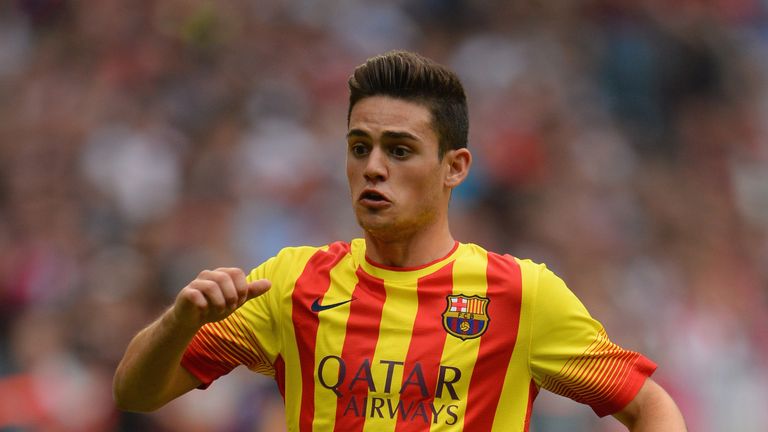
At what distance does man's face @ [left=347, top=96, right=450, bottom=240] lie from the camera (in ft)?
14.4

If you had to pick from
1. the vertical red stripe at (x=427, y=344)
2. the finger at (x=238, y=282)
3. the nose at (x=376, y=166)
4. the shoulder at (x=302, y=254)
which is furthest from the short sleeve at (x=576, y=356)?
the finger at (x=238, y=282)

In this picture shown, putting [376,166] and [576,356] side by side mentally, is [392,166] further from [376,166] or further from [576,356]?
[576,356]

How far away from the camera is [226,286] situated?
12.6 ft

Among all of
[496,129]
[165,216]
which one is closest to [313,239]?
[165,216]

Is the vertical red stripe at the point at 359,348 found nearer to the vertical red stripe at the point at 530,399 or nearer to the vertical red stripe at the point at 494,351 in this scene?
the vertical red stripe at the point at 494,351

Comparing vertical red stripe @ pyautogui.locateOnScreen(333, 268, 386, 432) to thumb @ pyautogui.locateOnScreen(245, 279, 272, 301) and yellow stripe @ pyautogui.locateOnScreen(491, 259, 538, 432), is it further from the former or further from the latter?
thumb @ pyautogui.locateOnScreen(245, 279, 272, 301)

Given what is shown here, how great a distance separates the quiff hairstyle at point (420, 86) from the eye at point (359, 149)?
0.18 m

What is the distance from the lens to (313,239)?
9.59 meters

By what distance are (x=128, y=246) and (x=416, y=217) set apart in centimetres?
510

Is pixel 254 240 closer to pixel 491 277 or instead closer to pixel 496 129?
pixel 496 129

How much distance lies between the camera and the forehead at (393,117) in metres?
4.42

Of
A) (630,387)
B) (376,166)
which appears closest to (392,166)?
(376,166)

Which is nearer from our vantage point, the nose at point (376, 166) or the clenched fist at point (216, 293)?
the clenched fist at point (216, 293)

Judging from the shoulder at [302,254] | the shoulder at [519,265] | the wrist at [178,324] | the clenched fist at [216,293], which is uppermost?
the shoulder at [519,265]
